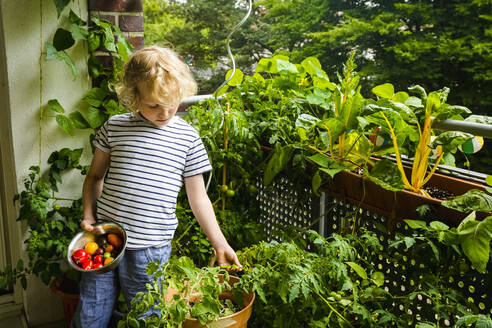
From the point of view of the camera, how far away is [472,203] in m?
1.00

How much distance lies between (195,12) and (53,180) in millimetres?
7328

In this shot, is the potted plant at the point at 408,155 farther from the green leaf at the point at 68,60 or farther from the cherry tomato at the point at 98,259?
the green leaf at the point at 68,60

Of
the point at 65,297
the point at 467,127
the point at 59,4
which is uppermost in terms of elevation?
the point at 59,4

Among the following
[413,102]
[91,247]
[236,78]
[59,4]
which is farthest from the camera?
[236,78]

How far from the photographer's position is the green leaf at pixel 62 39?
1601mm

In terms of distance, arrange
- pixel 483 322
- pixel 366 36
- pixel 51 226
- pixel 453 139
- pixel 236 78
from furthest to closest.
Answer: pixel 366 36, pixel 236 78, pixel 51 226, pixel 453 139, pixel 483 322

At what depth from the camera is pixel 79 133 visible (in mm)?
1769

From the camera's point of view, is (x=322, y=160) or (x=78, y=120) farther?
(x=78, y=120)

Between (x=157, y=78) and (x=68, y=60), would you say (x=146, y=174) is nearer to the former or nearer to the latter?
(x=157, y=78)

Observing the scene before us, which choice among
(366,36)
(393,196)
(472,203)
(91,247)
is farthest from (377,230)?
(366,36)

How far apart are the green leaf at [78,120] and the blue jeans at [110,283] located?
25.1 inches

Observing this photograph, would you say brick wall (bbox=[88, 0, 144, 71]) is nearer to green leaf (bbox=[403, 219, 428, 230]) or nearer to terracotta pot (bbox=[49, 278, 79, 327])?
terracotta pot (bbox=[49, 278, 79, 327])

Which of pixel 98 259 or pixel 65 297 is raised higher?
pixel 98 259

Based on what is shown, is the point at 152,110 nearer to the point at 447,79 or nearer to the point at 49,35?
the point at 49,35
